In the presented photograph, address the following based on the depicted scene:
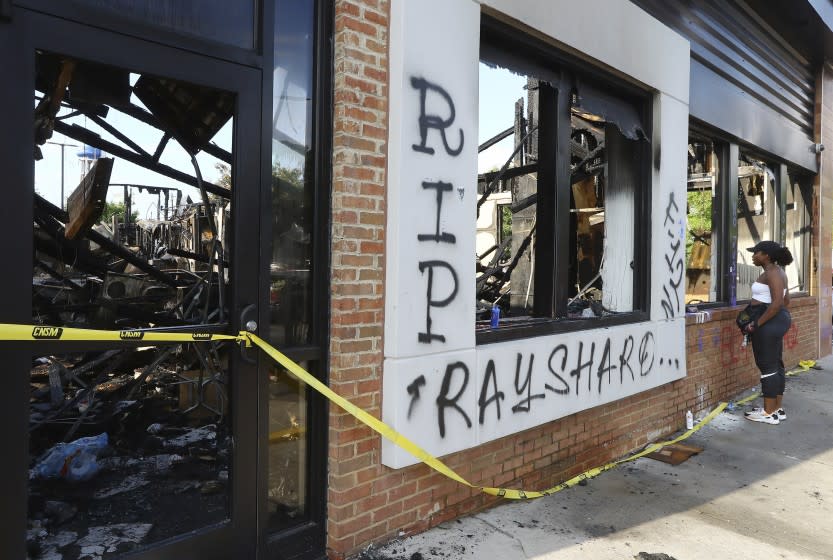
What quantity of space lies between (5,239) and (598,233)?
6.58 metres

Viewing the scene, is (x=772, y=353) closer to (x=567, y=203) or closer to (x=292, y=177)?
(x=567, y=203)

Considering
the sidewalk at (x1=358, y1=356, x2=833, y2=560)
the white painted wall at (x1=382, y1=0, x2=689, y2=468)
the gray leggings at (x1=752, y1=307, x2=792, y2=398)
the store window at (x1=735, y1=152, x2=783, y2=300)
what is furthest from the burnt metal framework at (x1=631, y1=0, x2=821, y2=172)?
the sidewalk at (x1=358, y1=356, x2=833, y2=560)

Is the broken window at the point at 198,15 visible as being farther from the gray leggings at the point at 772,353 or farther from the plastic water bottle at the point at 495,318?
the gray leggings at the point at 772,353

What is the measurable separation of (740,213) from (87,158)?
8.91m

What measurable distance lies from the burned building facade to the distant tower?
4cm

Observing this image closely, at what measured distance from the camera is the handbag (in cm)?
655

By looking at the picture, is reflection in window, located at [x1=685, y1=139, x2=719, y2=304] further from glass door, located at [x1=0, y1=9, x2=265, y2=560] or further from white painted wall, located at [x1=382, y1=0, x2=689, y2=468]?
glass door, located at [x1=0, y1=9, x2=265, y2=560]

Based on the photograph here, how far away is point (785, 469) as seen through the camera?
4.89m

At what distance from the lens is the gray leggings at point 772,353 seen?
6.33 metres

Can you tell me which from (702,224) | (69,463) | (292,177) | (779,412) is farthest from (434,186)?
(702,224)

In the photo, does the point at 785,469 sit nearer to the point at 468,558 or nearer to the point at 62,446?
the point at 468,558

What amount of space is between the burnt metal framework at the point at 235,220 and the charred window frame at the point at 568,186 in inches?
53.6

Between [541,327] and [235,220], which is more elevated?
[235,220]

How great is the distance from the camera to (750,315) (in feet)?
21.6
